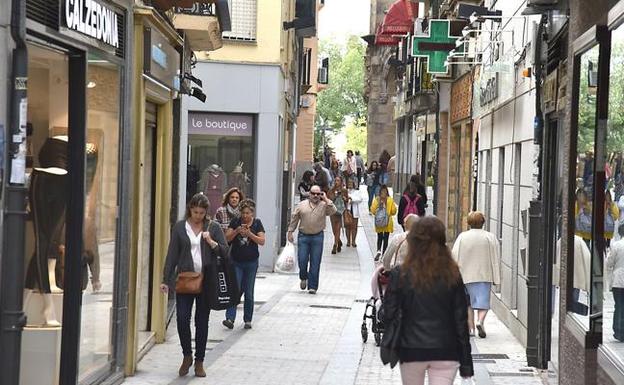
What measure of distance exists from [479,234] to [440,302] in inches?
279

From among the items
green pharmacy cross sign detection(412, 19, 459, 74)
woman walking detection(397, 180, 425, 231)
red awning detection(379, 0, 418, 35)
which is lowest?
woman walking detection(397, 180, 425, 231)

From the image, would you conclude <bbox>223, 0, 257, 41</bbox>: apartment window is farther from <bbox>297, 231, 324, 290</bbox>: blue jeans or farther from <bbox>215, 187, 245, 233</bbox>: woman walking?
<bbox>215, 187, 245, 233</bbox>: woman walking

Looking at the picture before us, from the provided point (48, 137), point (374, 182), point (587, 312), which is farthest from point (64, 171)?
point (374, 182)

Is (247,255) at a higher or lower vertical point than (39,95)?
lower

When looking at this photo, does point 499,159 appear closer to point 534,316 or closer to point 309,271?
point 309,271

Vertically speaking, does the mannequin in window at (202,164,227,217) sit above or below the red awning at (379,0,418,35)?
below

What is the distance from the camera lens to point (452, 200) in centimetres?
2675

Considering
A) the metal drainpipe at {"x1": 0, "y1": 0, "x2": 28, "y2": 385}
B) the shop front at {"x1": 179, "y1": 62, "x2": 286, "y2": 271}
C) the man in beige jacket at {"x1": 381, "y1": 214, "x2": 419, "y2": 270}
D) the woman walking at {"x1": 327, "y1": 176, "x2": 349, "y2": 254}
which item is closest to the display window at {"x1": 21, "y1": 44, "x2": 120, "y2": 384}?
the metal drainpipe at {"x1": 0, "y1": 0, "x2": 28, "y2": 385}

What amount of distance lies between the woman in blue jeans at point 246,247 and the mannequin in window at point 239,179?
8.11m

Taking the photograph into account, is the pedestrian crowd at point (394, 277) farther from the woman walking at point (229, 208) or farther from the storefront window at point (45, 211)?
the storefront window at point (45, 211)

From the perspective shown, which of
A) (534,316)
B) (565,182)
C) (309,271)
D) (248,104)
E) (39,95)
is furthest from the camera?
(248,104)

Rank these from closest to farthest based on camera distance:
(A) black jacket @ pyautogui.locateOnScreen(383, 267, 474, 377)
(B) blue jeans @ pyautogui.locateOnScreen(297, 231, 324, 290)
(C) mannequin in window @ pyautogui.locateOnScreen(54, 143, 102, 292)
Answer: (A) black jacket @ pyautogui.locateOnScreen(383, 267, 474, 377)
(C) mannequin in window @ pyautogui.locateOnScreen(54, 143, 102, 292)
(B) blue jeans @ pyautogui.locateOnScreen(297, 231, 324, 290)

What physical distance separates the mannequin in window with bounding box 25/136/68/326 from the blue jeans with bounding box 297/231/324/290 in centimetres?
1032

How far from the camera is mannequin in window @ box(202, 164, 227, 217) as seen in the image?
2297 cm
